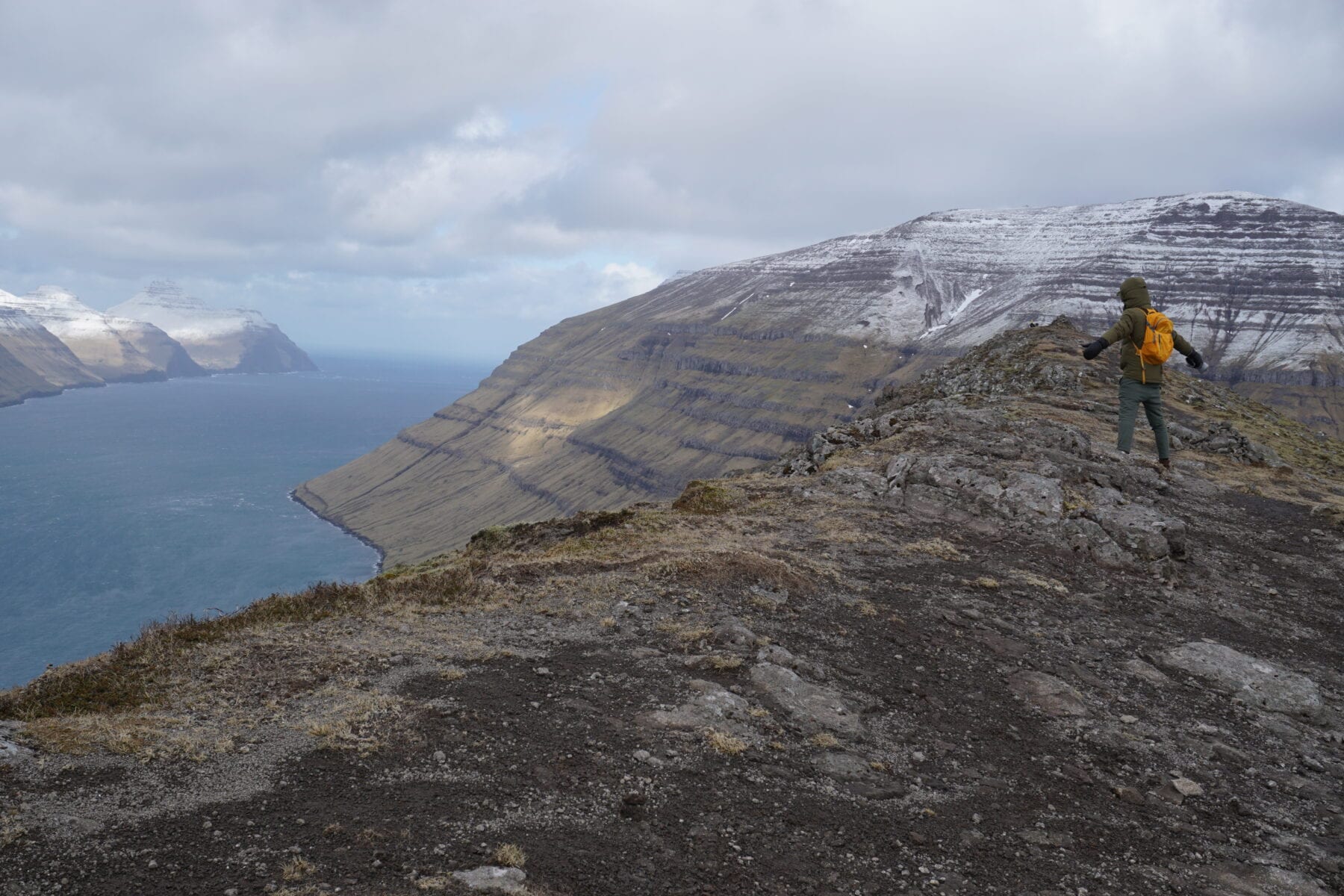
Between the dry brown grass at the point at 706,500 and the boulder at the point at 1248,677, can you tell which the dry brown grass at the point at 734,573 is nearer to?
the dry brown grass at the point at 706,500

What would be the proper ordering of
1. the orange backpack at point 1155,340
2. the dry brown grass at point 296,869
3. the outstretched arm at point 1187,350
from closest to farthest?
the dry brown grass at point 296,869 → the outstretched arm at point 1187,350 → the orange backpack at point 1155,340

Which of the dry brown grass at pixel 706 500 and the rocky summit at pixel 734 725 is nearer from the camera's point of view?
the rocky summit at pixel 734 725

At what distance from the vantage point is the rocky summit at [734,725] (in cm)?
774

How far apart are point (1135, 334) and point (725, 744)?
61.7 ft

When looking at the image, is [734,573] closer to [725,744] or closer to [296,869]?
[725,744]

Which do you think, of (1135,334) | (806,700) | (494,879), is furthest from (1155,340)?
(494,879)

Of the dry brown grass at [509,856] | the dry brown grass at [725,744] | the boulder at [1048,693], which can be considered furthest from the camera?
the boulder at [1048,693]

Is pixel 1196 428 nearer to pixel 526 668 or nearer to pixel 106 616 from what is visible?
pixel 526 668

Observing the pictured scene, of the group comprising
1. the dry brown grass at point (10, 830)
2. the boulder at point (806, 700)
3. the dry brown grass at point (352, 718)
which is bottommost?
the boulder at point (806, 700)

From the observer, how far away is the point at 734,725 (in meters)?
10.7

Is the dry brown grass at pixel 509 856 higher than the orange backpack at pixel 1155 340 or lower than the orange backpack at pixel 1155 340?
lower

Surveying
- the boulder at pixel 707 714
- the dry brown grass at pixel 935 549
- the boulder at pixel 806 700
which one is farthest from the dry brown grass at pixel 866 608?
the boulder at pixel 707 714

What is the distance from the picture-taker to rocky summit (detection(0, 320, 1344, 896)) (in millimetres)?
7742

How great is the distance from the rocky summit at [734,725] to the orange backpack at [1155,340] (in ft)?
15.5
